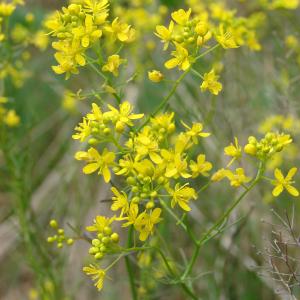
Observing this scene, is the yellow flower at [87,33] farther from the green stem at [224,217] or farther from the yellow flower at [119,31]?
the green stem at [224,217]

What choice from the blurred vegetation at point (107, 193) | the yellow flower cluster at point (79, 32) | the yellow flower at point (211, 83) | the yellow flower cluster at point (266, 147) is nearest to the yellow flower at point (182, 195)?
the yellow flower cluster at point (266, 147)

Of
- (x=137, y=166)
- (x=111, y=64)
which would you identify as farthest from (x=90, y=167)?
(x=111, y=64)

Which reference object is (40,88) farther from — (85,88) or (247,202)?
(247,202)

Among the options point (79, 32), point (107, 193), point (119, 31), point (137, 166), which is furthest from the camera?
point (107, 193)

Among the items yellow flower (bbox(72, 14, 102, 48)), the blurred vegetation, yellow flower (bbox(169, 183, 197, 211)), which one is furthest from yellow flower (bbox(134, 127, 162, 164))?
the blurred vegetation

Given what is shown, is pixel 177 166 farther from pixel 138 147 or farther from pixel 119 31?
pixel 119 31

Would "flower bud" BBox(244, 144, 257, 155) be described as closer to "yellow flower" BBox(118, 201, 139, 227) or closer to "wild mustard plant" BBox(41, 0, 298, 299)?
"wild mustard plant" BBox(41, 0, 298, 299)

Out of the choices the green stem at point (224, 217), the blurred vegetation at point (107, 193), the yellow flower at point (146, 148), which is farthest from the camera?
the blurred vegetation at point (107, 193)

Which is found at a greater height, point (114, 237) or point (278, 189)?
point (114, 237)
